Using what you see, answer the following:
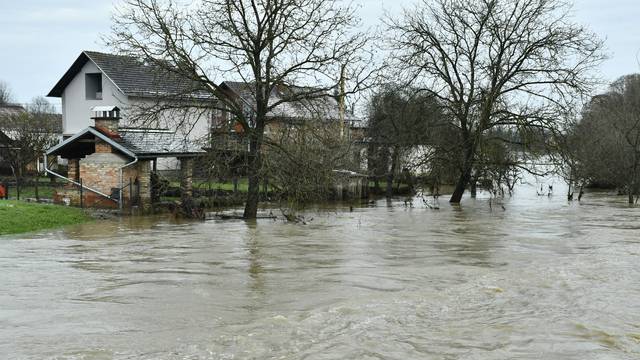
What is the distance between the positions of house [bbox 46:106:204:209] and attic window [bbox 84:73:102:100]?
14.6m

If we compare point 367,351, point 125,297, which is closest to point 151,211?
point 125,297

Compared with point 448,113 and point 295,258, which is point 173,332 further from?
point 448,113

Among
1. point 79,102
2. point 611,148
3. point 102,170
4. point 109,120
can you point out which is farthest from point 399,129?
point 79,102

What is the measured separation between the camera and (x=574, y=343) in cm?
888

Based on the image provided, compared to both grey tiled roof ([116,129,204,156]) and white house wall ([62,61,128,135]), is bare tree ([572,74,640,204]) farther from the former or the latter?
white house wall ([62,61,128,135])

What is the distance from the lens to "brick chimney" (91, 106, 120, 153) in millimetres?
26781

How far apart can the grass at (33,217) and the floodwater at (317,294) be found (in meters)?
0.95

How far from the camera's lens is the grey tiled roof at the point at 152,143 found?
87.5 feet

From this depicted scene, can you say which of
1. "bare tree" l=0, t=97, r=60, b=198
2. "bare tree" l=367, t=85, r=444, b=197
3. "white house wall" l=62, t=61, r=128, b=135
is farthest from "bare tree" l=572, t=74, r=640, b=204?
"bare tree" l=0, t=97, r=60, b=198

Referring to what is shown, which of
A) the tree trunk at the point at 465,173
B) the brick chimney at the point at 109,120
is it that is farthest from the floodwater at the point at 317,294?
the tree trunk at the point at 465,173

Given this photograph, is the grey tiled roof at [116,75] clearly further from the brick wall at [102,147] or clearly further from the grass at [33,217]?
the grass at [33,217]

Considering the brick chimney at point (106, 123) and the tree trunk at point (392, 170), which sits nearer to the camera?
the brick chimney at point (106, 123)

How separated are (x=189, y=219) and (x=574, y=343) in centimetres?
1783

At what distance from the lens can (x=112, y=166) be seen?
87.1ft
